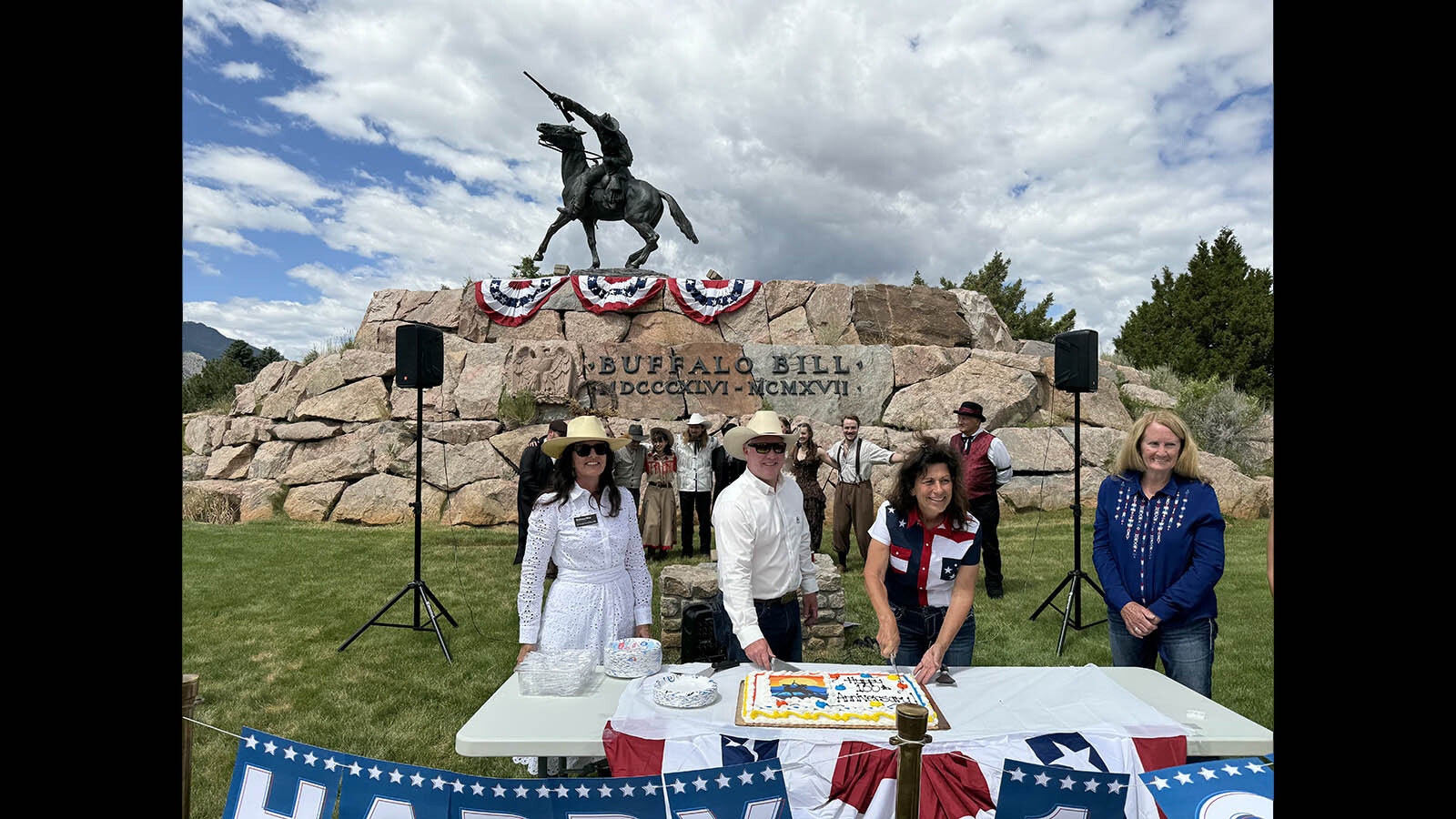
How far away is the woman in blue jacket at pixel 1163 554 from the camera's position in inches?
121

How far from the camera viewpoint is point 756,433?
10.8ft

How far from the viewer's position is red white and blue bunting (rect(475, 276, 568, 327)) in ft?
41.4

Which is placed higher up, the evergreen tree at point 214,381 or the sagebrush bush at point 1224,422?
the evergreen tree at point 214,381

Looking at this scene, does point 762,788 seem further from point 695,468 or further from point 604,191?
point 604,191

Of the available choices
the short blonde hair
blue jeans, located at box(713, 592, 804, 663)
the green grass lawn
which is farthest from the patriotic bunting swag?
the short blonde hair

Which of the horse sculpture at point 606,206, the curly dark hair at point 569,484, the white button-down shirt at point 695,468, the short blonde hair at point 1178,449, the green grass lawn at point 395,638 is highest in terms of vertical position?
the horse sculpture at point 606,206

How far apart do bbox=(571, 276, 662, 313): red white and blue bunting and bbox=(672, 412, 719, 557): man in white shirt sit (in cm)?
483

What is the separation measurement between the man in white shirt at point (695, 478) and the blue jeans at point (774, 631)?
4778mm

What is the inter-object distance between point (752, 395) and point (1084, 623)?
22.3 feet

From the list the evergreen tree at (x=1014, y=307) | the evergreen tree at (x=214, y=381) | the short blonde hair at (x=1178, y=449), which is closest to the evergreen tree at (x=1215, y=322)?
the evergreen tree at (x=1014, y=307)

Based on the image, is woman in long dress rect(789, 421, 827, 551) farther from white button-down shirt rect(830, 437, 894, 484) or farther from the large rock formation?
the large rock formation

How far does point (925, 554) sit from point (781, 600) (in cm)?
66

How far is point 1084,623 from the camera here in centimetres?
596

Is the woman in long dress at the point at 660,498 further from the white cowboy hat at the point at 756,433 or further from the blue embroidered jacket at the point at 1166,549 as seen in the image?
the blue embroidered jacket at the point at 1166,549
